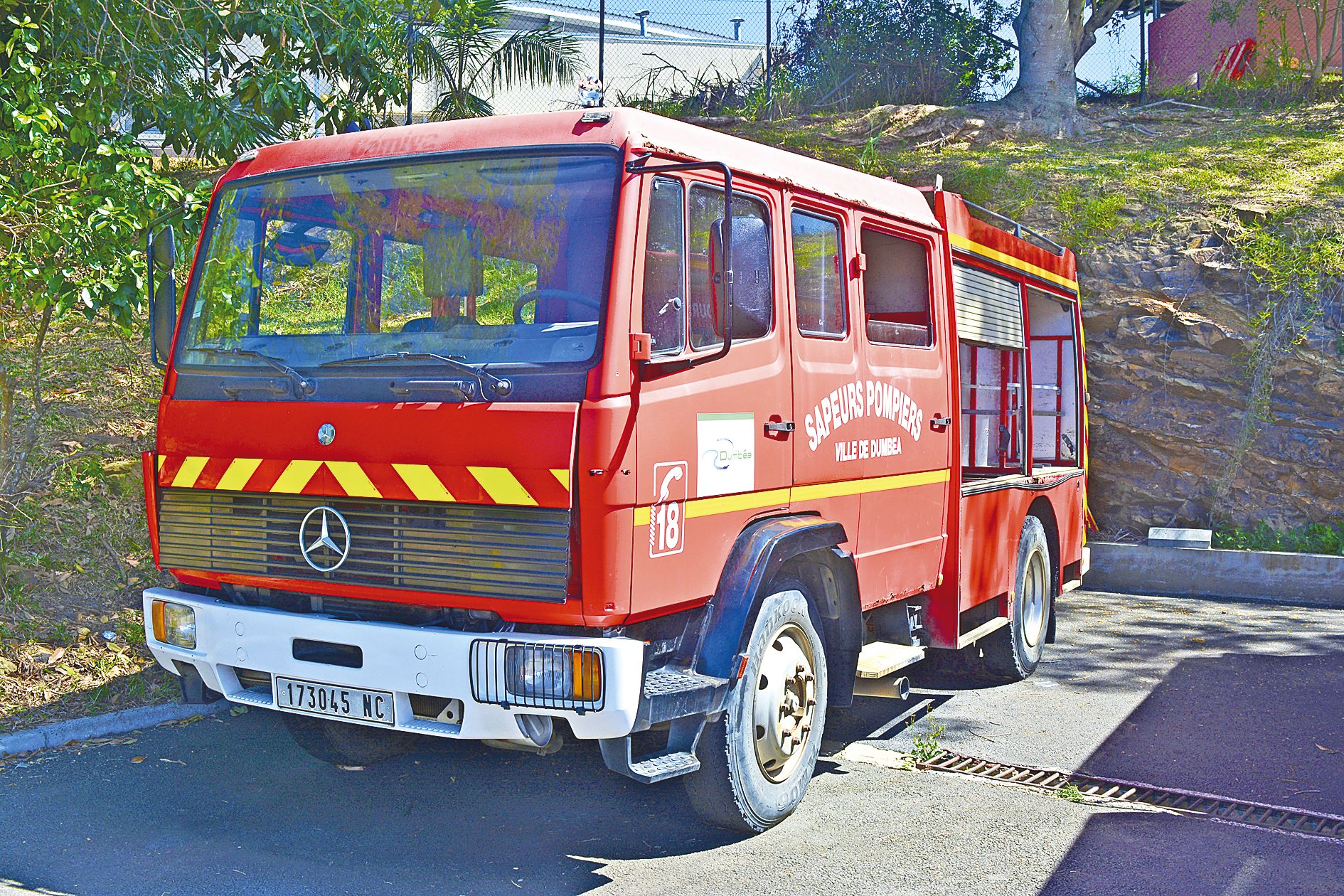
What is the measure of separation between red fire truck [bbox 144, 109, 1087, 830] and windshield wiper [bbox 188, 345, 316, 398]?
2cm

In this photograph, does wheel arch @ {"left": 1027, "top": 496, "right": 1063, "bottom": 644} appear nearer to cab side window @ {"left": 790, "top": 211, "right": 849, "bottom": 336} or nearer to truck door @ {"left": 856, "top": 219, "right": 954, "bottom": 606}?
truck door @ {"left": 856, "top": 219, "right": 954, "bottom": 606}

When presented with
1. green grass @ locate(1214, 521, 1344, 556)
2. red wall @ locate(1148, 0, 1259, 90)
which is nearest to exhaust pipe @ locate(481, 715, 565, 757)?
green grass @ locate(1214, 521, 1344, 556)

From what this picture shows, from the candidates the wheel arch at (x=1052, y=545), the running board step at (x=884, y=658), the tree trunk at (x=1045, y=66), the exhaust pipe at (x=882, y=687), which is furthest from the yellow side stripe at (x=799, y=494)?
the tree trunk at (x=1045, y=66)

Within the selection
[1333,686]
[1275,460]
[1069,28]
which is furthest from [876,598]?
[1069,28]

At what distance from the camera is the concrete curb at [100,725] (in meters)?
5.83

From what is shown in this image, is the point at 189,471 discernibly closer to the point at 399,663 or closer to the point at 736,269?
the point at 399,663

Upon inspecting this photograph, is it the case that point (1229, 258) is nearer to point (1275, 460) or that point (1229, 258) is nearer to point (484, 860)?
point (1275, 460)

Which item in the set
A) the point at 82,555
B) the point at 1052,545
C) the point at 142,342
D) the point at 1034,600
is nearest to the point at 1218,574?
the point at 1052,545

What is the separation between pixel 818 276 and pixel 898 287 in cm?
112

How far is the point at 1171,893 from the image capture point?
428cm

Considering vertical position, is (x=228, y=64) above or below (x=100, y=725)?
above

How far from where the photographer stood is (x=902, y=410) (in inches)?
231

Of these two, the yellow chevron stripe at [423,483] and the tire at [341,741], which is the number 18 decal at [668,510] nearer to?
the yellow chevron stripe at [423,483]

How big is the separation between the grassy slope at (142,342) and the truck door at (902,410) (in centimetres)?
382
